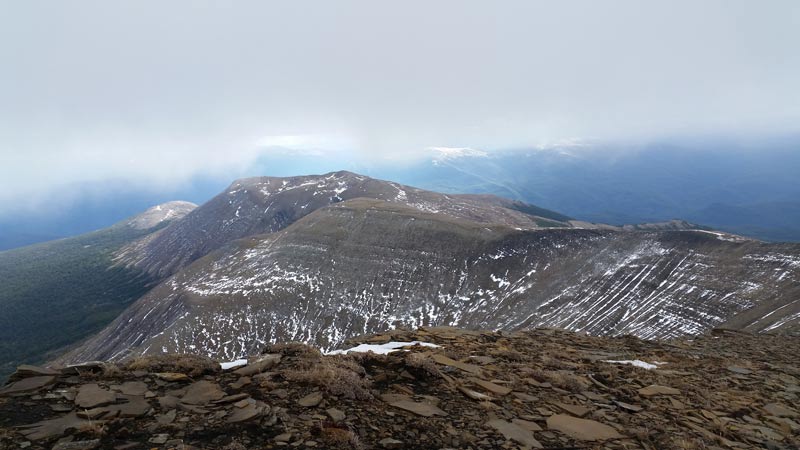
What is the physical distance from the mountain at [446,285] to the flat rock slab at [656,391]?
44361 mm

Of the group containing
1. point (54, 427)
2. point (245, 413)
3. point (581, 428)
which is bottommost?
point (581, 428)

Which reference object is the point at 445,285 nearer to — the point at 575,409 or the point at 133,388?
the point at 575,409

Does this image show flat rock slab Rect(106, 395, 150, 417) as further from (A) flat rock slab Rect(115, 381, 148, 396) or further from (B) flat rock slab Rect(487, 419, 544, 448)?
(B) flat rock slab Rect(487, 419, 544, 448)

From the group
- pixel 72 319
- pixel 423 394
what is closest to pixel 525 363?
pixel 423 394

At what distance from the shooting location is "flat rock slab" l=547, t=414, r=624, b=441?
24.6 ft

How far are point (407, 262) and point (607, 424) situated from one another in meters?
98.4

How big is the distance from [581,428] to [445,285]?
9111cm

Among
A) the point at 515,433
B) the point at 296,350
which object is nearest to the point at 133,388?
the point at 296,350

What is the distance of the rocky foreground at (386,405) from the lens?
6.19 metres

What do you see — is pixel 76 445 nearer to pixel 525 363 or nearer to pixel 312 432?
pixel 312 432

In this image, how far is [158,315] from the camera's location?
10475cm

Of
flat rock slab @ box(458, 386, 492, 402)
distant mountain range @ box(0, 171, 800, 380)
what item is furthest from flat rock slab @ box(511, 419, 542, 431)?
distant mountain range @ box(0, 171, 800, 380)

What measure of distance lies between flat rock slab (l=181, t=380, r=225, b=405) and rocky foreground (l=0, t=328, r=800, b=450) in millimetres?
27

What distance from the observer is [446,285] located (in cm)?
9775
